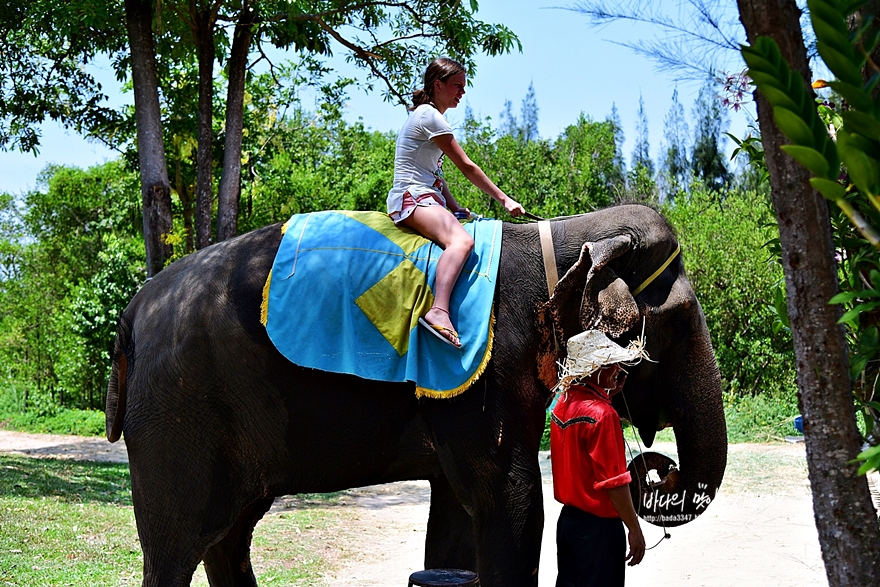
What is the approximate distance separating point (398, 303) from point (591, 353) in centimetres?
85

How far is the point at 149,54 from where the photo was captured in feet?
33.3

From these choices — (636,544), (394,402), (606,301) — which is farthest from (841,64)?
(394,402)

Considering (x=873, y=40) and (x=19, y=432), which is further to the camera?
(x=19, y=432)

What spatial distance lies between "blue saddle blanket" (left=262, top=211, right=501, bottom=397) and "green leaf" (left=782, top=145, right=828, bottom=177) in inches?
88.5

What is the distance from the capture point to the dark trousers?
351cm

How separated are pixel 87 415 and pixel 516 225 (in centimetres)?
2025

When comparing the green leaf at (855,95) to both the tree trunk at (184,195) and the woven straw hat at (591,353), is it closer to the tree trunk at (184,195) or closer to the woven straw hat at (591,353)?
the woven straw hat at (591,353)

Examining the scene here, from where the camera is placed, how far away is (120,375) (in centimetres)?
413

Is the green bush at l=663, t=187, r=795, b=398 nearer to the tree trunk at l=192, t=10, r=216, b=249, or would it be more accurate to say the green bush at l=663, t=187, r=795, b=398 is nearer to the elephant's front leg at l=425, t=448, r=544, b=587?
the tree trunk at l=192, t=10, r=216, b=249

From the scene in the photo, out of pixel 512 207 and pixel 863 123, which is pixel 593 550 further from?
pixel 863 123

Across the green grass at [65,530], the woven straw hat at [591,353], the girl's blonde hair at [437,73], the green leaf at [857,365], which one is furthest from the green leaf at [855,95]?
the green grass at [65,530]

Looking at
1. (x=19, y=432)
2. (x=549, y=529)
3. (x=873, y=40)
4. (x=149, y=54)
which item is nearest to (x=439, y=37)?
(x=149, y=54)

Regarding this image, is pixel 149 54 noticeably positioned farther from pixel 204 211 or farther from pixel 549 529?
pixel 549 529

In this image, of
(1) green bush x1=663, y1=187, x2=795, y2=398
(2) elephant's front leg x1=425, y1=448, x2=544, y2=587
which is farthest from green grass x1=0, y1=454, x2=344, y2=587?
(1) green bush x1=663, y1=187, x2=795, y2=398
